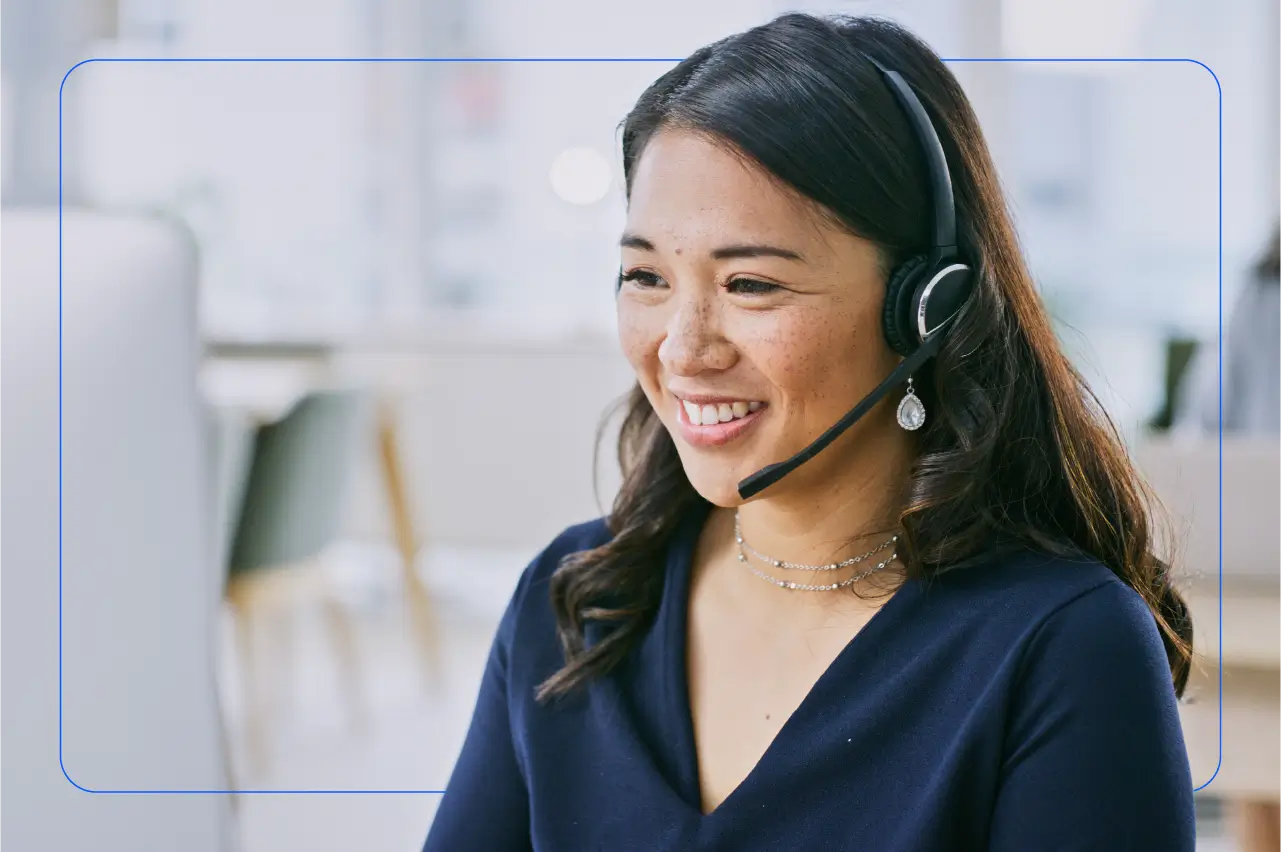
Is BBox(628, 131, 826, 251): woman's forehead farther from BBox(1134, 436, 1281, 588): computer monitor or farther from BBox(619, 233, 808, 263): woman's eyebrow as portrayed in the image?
BBox(1134, 436, 1281, 588): computer monitor

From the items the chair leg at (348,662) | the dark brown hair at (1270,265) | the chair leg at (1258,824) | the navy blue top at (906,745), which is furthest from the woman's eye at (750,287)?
the dark brown hair at (1270,265)

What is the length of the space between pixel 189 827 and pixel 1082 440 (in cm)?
77

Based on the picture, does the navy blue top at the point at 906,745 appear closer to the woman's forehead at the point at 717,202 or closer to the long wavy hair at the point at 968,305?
the long wavy hair at the point at 968,305

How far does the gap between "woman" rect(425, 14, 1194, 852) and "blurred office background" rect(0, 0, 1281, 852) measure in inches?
8.9

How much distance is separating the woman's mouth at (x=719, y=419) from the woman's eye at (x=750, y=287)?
0.08 m

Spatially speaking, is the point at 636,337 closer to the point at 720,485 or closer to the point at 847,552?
the point at 720,485

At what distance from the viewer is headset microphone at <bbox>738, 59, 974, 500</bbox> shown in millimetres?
785

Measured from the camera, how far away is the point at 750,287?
0.80 m

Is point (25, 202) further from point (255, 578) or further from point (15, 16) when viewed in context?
point (255, 578)

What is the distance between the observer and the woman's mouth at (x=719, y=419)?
2.71 ft

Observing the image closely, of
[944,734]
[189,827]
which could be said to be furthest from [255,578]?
[944,734]

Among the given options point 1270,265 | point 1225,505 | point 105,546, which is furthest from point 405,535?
point 1270,265

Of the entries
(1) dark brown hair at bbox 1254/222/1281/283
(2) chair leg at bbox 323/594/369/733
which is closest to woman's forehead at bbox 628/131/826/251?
(2) chair leg at bbox 323/594/369/733

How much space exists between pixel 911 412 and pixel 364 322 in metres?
0.60
